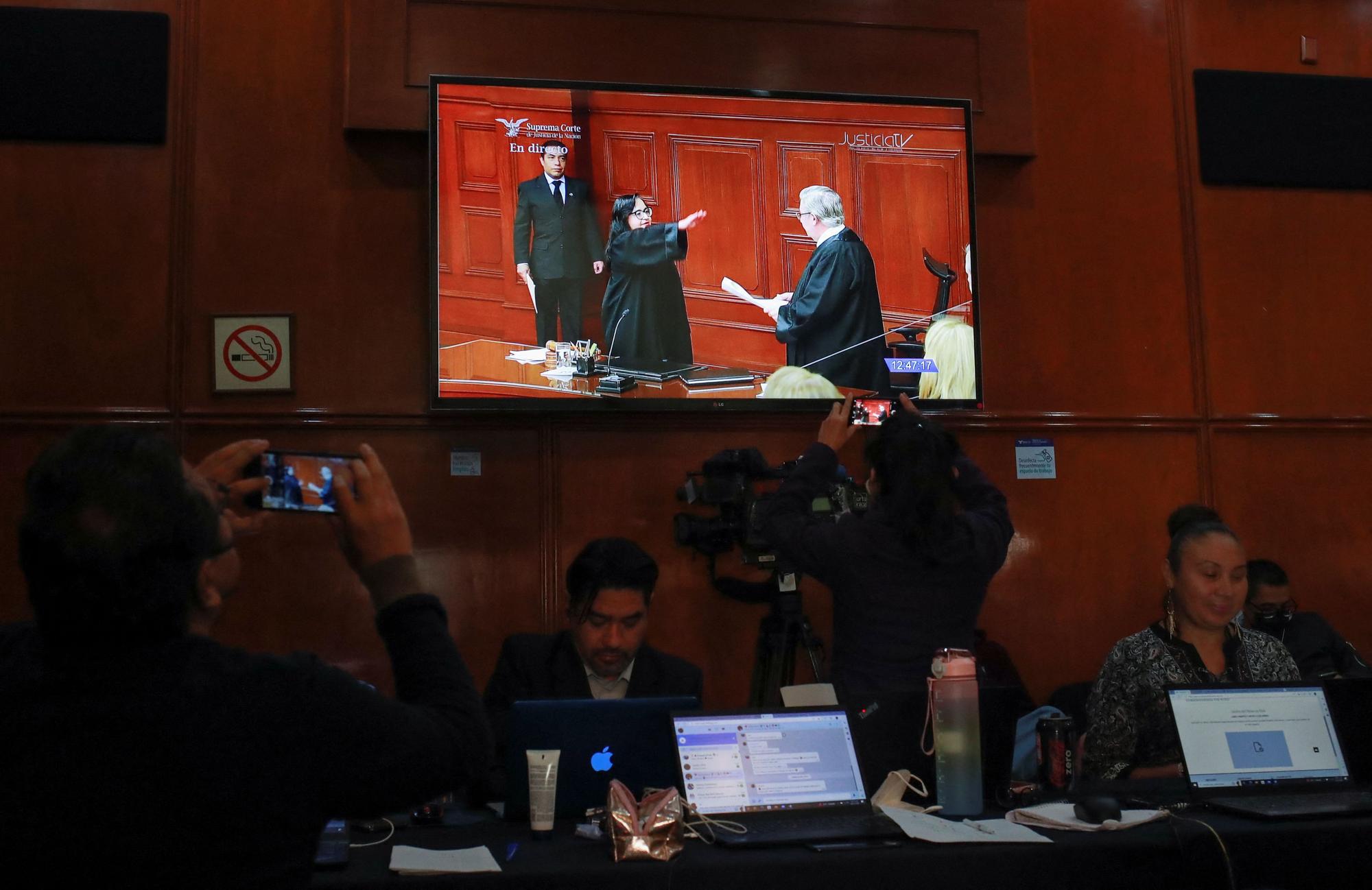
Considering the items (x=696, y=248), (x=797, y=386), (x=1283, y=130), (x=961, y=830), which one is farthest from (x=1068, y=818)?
(x=1283, y=130)

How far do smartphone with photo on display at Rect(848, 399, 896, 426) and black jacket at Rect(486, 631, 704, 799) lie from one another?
1.49 meters

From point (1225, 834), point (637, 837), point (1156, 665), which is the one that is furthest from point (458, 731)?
point (1156, 665)

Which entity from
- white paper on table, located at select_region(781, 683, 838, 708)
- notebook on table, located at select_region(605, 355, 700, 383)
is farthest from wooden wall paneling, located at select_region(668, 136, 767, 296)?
white paper on table, located at select_region(781, 683, 838, 708)

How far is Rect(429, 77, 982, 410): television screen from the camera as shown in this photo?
411 centimetres

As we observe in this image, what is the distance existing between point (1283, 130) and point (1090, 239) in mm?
1034

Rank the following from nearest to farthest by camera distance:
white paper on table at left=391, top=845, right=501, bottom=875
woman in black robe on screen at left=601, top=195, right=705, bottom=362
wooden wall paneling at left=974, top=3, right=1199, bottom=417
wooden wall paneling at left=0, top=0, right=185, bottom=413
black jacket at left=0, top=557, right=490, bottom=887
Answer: black jacket at left=0, top=557, right=490, bottom=887 < white paper on table at left=391, top=845, right=501, bottom=875 < wooden wall paneling at left=0, top=0, right=185, bottom=413 < woman in black robe on screen at left=601, top=195, right=705, bottom=362 < wooden wall paneling at left=974, top=3, right=1199, bottom=417

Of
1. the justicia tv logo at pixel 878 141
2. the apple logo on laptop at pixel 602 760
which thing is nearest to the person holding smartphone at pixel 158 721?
the apple logo on laptop at pixel 602 760

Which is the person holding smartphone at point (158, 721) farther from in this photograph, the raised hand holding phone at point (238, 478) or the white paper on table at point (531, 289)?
the white paper on table at point (531, 289)

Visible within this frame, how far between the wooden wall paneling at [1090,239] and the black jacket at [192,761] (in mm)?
3897

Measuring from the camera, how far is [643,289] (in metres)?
4.23

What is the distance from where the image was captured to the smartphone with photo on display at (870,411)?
13.8 ft

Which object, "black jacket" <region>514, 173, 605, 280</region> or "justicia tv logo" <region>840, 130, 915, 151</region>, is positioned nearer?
"black jacket" <region>514, 173, 605, 280</region>

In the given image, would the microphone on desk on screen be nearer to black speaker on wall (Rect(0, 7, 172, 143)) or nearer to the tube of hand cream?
black speaker on wall (Rect(0, 7, 172, 143))

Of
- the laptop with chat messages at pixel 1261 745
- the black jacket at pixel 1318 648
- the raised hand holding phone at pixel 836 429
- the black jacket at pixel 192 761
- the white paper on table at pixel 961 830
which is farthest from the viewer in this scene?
the black jacket at pixel 1318 648
